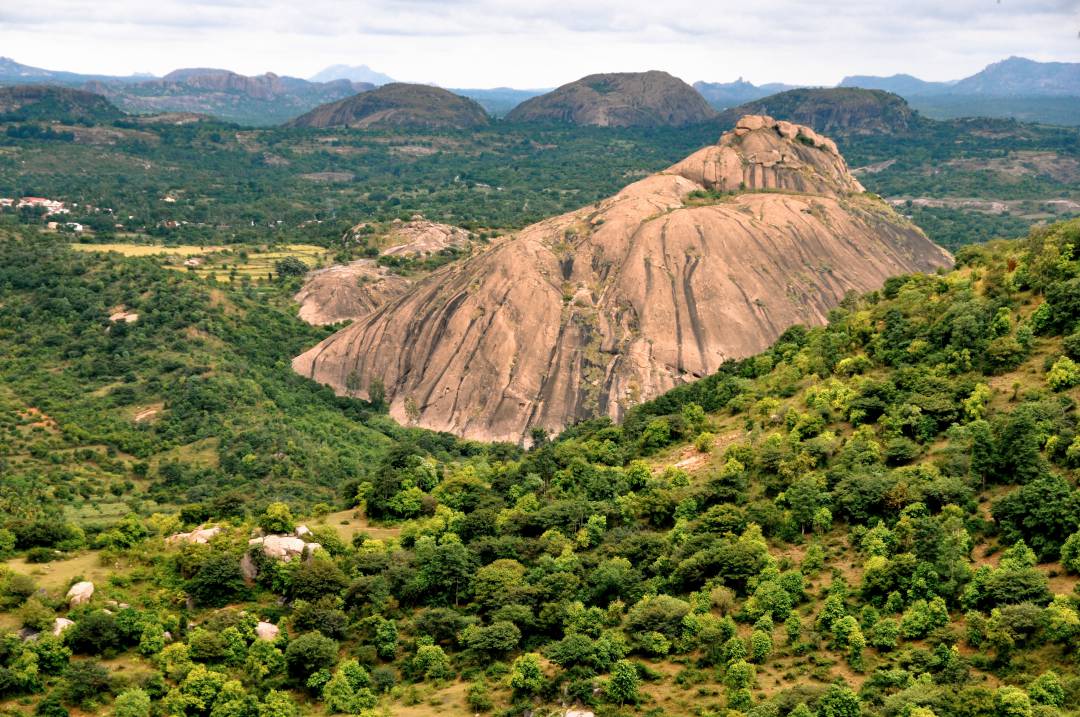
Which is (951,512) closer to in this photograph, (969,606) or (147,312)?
(969,606)

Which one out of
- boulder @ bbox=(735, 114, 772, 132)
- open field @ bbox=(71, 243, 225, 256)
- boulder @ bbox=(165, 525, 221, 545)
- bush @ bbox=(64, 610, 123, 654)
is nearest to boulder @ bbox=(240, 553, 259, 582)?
boulder @ bbox=(165, 525, 221, 545)

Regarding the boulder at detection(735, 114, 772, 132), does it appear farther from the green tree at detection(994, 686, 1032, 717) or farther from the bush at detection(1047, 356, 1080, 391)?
the green tree at detection(994, 686, 1032, 717)

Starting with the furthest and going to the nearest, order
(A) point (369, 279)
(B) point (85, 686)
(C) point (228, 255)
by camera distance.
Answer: (C) point (228, 255) < (A) point (369, 279) < (B) point (85, 686)

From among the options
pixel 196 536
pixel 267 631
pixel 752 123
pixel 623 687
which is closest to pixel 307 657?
pixel 267 631

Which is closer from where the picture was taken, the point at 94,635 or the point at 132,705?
the point at 132,705

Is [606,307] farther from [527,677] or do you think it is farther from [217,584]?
[527,677]

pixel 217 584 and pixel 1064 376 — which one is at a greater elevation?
pixel 1064 376
